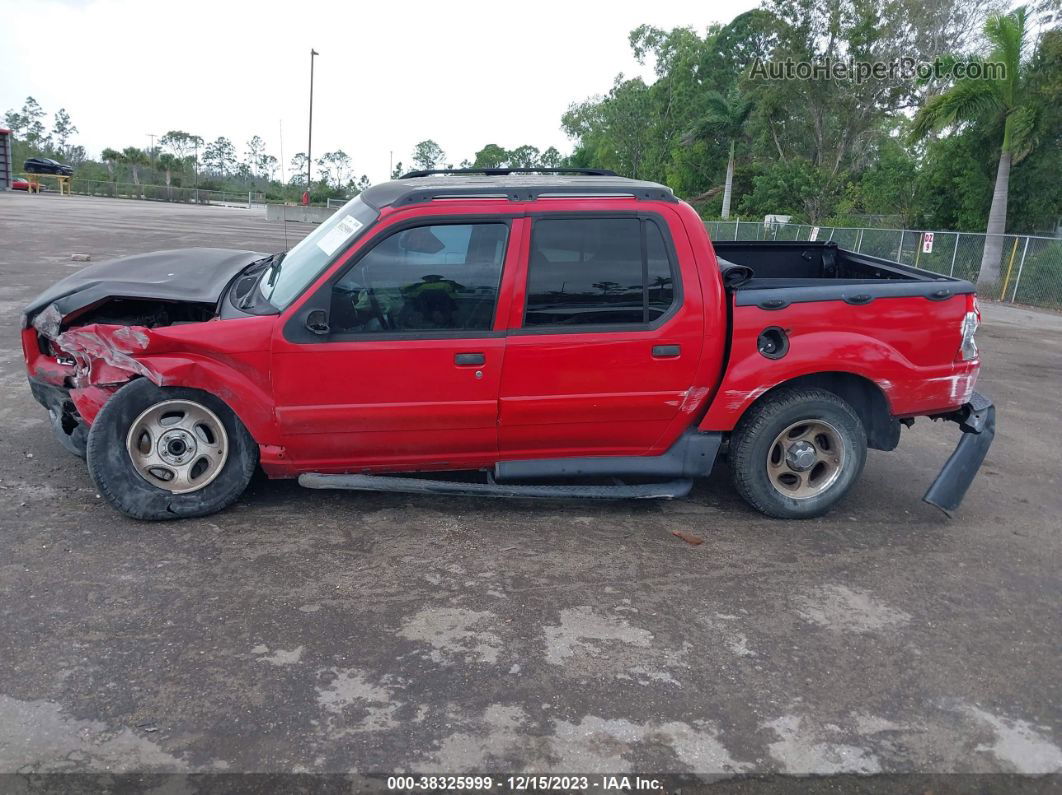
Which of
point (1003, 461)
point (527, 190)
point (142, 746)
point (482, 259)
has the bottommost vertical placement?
point (142, 746)

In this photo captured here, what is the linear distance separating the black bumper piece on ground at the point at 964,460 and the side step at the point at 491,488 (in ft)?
4.66

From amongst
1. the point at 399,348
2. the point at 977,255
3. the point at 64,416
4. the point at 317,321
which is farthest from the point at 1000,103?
the point at 64,416

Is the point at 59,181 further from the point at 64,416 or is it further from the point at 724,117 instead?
the point at 64,416

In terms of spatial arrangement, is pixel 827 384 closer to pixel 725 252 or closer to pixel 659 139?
pixel 725 252

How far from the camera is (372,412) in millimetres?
4461

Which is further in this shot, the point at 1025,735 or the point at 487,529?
the point at 487,529

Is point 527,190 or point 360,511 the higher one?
point 527,190

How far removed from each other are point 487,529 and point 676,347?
142 centimetres

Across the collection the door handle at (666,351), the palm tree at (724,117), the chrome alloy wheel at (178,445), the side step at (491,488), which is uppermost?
the palm tree at (724,117)

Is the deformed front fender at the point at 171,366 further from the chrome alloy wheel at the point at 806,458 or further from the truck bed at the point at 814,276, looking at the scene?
the chrome alloy wheel at the point at 806,458

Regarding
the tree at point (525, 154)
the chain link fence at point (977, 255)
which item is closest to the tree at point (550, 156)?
the tree at point (525, 154)

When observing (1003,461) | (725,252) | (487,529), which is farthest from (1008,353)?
(487,529)

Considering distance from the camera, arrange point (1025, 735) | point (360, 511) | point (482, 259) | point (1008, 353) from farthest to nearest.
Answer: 1. point (1008, 353)
2. point (360, 511)
3. point (482, 259)
4. point (1025, 735)

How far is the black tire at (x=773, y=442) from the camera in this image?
15.7 ft
